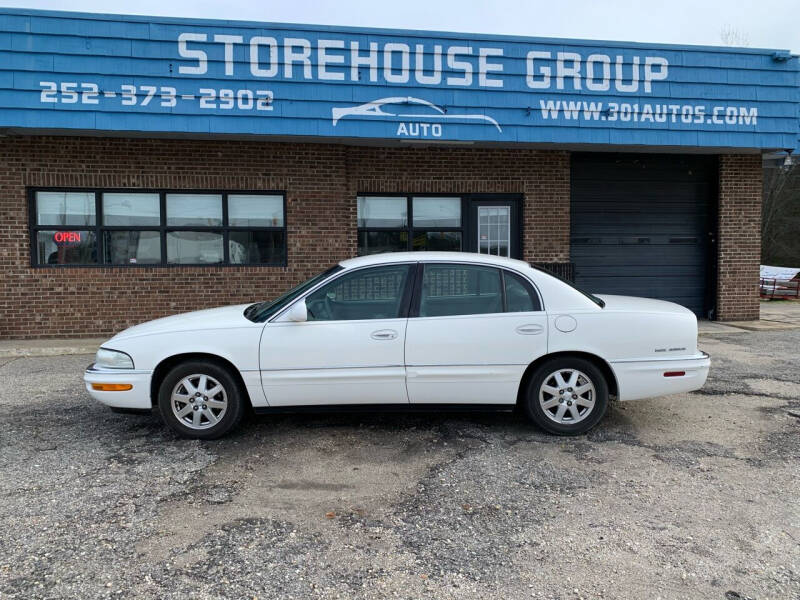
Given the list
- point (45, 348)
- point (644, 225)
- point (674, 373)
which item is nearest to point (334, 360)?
point (674, 373)

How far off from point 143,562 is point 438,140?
7744mm

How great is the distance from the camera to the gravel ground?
2932 mm

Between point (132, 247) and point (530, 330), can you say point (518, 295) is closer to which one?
point (530, 330)

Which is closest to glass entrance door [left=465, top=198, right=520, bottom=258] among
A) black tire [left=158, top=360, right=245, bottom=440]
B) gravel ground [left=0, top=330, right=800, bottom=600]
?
gravel ground [left=0, top=330, right=800, bottom=600]

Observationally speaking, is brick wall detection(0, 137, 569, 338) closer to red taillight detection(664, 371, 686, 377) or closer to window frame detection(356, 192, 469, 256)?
window frame detection(356, 192, 469, 256)

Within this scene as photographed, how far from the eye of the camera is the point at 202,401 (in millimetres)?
4805

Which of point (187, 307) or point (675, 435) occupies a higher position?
point (187, 307)

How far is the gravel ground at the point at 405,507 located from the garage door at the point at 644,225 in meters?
6.08

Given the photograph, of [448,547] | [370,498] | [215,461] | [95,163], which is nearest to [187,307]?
[95,163]

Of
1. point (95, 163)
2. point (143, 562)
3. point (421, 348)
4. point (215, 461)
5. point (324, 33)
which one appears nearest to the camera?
point (143, 562)

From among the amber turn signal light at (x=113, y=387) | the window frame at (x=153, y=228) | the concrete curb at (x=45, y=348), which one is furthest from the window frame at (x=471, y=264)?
the concrete curb at (x=45, y=348)

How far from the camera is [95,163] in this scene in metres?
9.72

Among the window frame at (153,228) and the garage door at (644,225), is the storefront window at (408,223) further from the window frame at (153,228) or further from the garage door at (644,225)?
the garage door at (644,225)

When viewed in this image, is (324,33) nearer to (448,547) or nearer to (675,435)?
(675,435)
